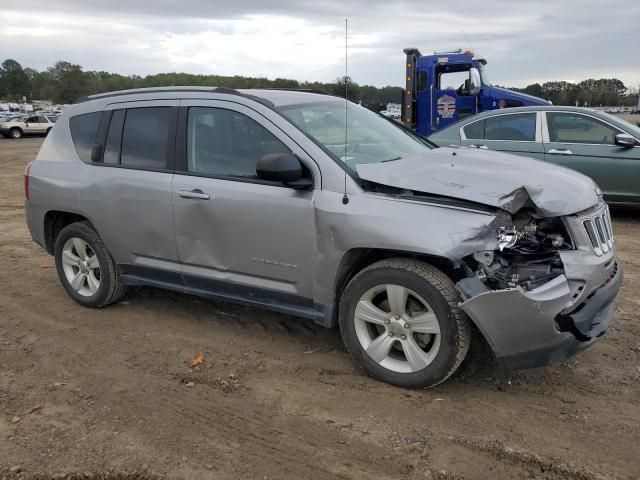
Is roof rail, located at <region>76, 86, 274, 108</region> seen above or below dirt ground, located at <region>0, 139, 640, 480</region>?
above

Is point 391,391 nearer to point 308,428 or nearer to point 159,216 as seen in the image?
point 308,428

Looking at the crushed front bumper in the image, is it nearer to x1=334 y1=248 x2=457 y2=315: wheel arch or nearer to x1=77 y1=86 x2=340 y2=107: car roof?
x1=334 y1=248 x2=457 y2=315: wheel arch

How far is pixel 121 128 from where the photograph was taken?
4.71 metres

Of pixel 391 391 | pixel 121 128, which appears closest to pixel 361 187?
pixel 391 391

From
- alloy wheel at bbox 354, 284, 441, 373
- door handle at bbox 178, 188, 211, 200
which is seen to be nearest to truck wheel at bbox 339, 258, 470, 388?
alloy wheel at bbox 354, 284, 441, 373

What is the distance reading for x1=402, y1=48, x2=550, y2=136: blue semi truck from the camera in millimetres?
12188

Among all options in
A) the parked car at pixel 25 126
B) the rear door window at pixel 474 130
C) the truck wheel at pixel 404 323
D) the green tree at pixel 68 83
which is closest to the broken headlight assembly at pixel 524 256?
the truck wheel at pixel 404 323

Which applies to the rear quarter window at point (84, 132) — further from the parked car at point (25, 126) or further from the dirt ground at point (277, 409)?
the parked car at point (25, 126)

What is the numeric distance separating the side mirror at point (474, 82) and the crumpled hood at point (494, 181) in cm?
874

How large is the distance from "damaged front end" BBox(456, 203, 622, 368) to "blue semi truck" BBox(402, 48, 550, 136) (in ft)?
30.9

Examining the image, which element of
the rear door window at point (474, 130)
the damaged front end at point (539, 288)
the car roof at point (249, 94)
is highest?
the car roof at point (249, 94)

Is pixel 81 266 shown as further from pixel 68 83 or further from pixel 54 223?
pixel 68 83

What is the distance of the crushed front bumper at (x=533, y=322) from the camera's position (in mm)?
3053

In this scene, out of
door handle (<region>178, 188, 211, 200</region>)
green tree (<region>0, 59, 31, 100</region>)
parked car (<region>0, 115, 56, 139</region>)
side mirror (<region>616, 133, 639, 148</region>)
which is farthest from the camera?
green tree (<region>0, 59, 31, 100</region>)
